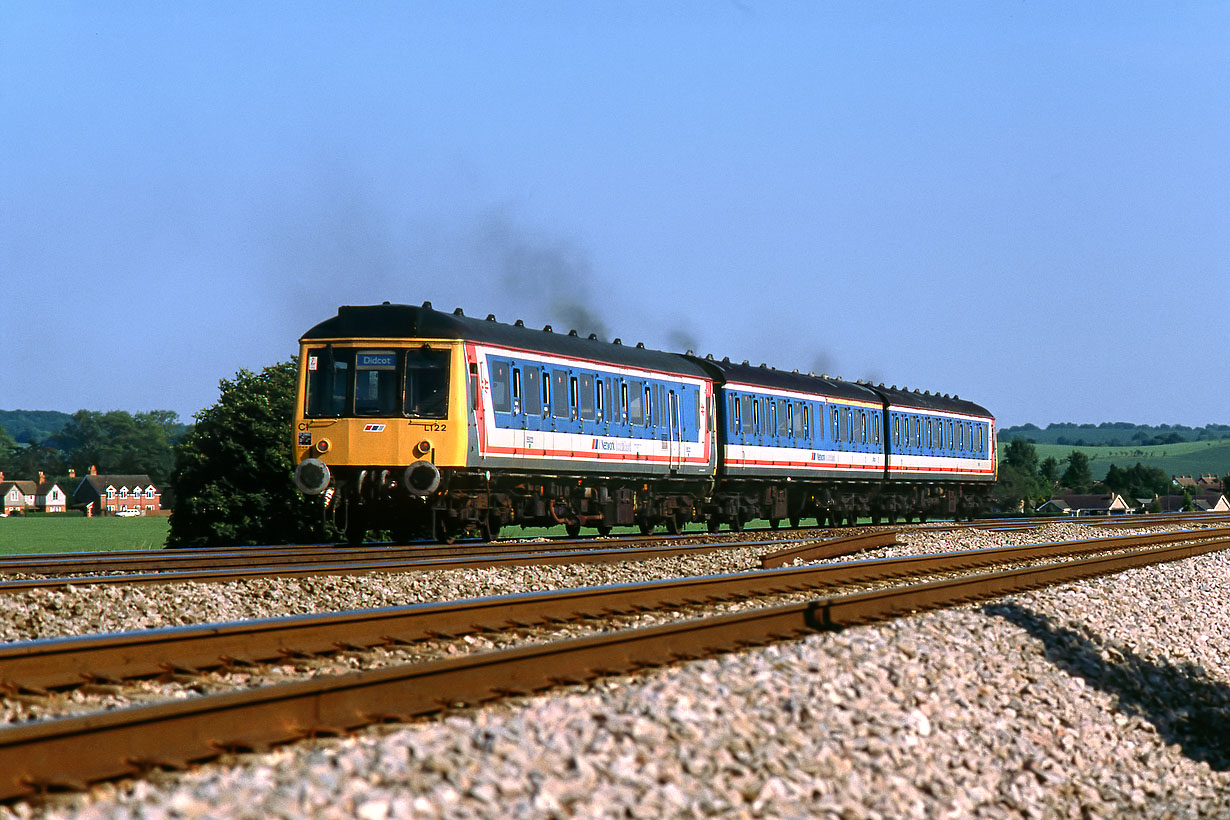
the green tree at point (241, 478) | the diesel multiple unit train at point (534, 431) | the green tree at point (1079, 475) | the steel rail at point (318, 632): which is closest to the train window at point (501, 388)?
the diesel multiple unit train at point (534, 431)

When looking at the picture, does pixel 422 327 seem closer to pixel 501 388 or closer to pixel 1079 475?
pixel 501 388

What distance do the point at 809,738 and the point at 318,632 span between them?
386 cm

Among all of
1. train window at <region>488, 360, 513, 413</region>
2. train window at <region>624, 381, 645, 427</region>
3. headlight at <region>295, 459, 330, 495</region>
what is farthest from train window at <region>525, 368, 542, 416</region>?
headlight at <region>295, 459, 330, 495</region>

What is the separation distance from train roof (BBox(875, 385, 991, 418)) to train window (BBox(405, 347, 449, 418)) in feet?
67.2

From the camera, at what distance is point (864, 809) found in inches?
242

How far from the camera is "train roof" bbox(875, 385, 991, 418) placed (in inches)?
1554

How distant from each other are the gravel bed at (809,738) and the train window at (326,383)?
27.1ft

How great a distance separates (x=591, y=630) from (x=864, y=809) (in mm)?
5139

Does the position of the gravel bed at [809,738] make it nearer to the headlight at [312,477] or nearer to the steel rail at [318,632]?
the steel rail at [318,632]

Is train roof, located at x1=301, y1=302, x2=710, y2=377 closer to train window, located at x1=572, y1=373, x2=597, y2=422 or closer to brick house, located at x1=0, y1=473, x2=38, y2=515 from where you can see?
train window, located at x1=572, y1=373, x2=597, y2=422

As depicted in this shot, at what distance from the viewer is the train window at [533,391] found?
22.1m

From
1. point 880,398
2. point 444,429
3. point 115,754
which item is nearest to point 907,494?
point 880,398

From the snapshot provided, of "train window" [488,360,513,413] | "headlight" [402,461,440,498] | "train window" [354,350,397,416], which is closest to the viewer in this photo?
"headlight" [402,461,440,498]

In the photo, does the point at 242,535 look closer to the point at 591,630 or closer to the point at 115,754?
the point at 591,630
